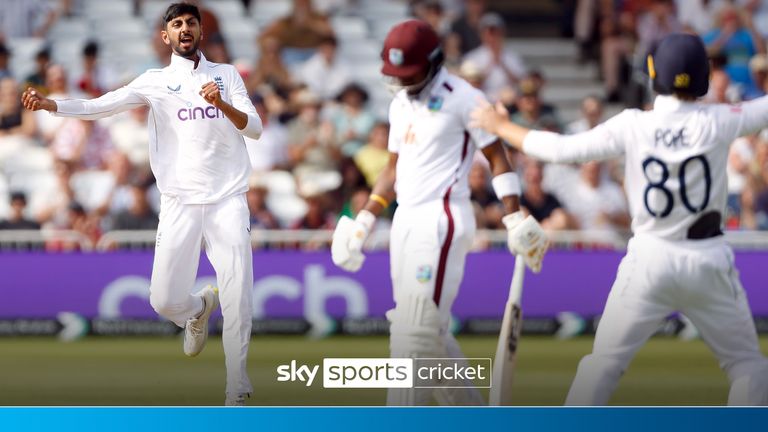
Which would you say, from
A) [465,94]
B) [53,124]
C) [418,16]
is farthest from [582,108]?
[465,94]

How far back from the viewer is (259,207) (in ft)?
43.7

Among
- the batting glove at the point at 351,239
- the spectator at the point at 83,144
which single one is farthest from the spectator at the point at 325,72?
the batting glove at the point at 351,239

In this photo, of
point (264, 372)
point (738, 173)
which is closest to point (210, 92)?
point (264, 372)

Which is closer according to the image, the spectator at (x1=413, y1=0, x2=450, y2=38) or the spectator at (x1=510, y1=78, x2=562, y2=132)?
the spectator at (x1=510, y1=78, x2=562, y2=132)

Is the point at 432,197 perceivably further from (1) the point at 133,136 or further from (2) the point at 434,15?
(2) the point at 434,15

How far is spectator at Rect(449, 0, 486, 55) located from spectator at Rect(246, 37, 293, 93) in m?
1.71

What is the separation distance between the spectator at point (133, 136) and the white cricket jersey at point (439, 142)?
596cm

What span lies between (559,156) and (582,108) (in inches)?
370

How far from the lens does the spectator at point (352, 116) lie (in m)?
14.2

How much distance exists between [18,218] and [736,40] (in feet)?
23.5

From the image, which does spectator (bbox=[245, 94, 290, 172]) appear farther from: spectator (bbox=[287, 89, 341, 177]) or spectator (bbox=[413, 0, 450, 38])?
spectator (bbox=[413, 0, 450, 38])

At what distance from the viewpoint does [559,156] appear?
264 inches

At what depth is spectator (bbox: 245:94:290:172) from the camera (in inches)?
535

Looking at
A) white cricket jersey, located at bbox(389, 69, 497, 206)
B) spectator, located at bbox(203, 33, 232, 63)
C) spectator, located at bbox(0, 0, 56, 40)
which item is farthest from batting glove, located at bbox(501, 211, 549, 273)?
spectator, located at bbox(0, 0, 56, 40)
